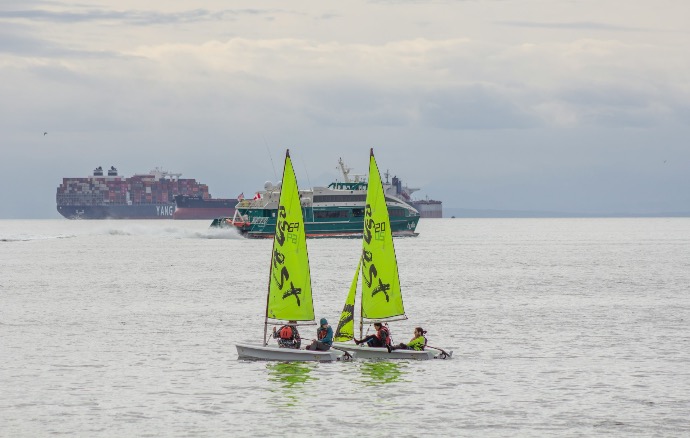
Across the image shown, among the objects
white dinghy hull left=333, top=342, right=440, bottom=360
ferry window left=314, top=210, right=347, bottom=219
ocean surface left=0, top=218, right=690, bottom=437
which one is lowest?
ocean surface left=0, top=218, right=690, bottom=437

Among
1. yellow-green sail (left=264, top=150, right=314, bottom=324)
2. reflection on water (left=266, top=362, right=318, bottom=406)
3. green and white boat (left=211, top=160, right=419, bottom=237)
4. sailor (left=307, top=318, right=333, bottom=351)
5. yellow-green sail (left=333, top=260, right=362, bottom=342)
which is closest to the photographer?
reflection on water (left=266, top=362, right=318, bottom=406)

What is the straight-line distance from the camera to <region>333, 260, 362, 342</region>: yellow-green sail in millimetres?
39906

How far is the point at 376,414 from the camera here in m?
32.1

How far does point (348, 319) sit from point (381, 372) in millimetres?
2796

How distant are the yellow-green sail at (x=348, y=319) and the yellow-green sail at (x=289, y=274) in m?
1.20

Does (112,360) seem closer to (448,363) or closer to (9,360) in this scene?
(9,360)

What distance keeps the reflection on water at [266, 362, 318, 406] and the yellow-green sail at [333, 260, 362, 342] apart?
175 cm

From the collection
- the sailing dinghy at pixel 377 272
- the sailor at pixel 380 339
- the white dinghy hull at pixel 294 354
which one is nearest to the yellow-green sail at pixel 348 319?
the sailing dinghy at pixel 377 272

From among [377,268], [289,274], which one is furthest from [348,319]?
[289,274]

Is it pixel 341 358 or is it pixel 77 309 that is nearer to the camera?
pixel 341 358

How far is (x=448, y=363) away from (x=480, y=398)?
689 centimetres

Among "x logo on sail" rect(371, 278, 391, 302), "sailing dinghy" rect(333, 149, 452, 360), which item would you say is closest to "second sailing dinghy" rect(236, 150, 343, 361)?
"sailing dinghy" rect(333, 149, 452, 360)

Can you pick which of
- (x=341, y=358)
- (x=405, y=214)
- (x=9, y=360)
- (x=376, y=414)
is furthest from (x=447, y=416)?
(x=405, y=214)

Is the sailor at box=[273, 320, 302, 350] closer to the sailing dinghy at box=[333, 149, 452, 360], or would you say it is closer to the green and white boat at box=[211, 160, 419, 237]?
the sailing dinghy at box=[333, 149, 452, 360]
